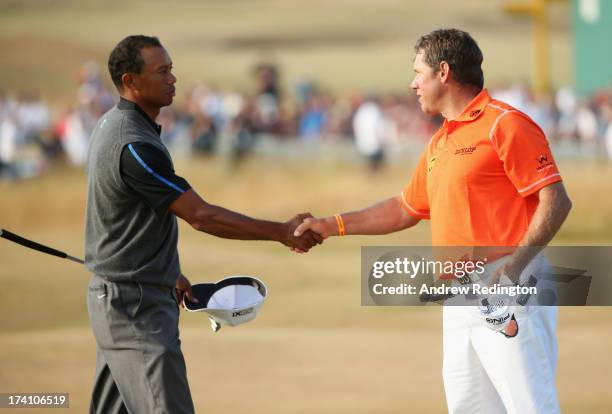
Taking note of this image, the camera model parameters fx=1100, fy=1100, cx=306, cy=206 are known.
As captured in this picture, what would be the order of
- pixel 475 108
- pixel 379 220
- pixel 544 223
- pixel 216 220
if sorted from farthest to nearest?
pixel 379 220, pixel 216 220, pixel 475 108, pixel 544 223

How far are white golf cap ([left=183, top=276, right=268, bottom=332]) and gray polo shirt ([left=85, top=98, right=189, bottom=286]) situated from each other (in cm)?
51

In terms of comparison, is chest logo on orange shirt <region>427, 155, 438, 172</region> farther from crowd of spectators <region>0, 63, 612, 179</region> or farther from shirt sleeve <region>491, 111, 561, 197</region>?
crowd of spectators <region>0, 63, 612, 179</region>

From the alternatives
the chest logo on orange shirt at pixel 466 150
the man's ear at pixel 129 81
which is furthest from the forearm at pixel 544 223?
the man's ear at pixel 129 81

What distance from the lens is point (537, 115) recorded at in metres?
26.2

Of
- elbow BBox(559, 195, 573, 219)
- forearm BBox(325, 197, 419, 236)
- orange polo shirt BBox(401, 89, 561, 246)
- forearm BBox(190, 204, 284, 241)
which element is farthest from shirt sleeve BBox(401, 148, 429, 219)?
elbow BBox(559, 195, 573, 219)

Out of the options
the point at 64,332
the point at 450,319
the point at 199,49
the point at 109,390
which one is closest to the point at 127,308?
the point at 109,390

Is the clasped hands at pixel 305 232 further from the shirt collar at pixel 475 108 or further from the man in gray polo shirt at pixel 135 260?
the shirt collar at pixel 475 108

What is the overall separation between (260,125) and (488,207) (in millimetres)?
22773

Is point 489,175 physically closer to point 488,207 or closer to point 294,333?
point 488,207

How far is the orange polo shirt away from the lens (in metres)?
5.54

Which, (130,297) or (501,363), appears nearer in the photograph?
(501,363)

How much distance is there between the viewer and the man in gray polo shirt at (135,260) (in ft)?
18.4

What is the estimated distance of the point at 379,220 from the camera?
6695mm

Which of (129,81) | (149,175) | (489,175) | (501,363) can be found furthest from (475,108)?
(129,81)
